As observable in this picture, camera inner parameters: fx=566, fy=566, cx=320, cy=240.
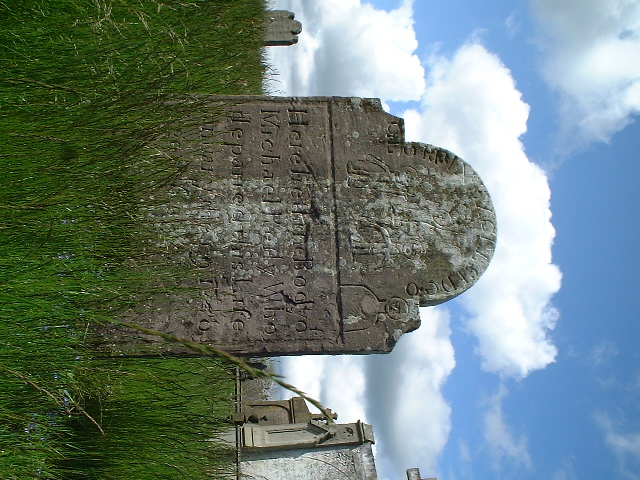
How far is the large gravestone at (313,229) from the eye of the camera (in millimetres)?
3809

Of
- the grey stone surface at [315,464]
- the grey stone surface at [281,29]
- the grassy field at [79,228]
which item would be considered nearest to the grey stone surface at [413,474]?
the grey stone surface at [315,464]

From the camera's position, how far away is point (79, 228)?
3014mm

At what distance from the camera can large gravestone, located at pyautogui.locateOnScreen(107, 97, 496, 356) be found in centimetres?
381

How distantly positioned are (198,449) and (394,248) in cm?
213

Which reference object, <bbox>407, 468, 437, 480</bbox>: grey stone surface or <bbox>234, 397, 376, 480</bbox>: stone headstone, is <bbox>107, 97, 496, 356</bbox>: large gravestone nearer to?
<bbox>234, 397, 376, 480</bbox>: stone headstone

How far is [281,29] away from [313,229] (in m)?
5.23

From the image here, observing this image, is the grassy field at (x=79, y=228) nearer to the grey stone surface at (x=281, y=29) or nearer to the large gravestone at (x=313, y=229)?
the large gravestone at (x=313, y=229)

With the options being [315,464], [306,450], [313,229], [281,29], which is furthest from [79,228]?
[315,464]

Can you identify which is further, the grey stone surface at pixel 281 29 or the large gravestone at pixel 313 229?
the grey stone surface at pixel 281 29

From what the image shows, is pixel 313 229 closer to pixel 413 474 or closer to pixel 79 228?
pixel 79 228

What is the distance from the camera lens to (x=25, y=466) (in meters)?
2.86

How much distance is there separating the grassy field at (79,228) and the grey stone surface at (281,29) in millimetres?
4155

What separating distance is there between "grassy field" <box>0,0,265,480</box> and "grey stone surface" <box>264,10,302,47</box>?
13.6 feet

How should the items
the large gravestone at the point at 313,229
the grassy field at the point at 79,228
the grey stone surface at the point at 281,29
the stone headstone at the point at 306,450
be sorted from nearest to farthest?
1. the grassy field at the point at 79,228
2. the large gravestone at the point at 313,229
3. the stone headstone at the point at 306,450
4. the grey stone surface at the point at 281,29
